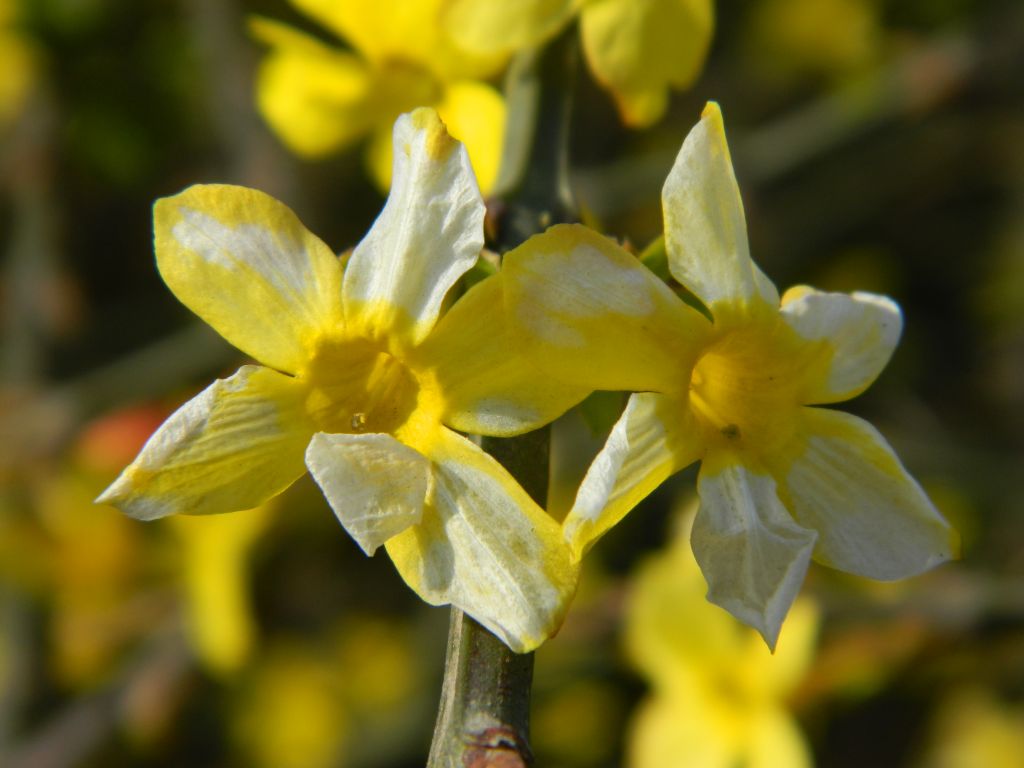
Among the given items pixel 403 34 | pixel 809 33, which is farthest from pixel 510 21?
pixel 809 33

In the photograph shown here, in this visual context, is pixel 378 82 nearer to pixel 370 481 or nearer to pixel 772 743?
pixel 370 481

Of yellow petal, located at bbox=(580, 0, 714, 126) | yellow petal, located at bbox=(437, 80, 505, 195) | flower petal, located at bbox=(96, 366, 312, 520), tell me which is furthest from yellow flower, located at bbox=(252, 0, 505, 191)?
flower petal, located at bbox=(96, 366, 312, 520)

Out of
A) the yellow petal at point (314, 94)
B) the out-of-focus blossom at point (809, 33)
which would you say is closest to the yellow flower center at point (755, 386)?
the yellow petal at point (314, 94)

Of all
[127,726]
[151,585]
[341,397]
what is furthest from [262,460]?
[151,585]

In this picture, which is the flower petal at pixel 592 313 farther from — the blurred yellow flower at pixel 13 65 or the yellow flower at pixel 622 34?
the blurred yellow flower at pixel 13 65

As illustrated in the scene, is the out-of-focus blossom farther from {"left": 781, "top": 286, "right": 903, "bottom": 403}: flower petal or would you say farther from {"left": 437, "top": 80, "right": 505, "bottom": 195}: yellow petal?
{"left": 781, "top": 286, "right": 903, "bottom": 403}: flower petal

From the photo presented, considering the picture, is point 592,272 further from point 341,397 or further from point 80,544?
point 80,544
